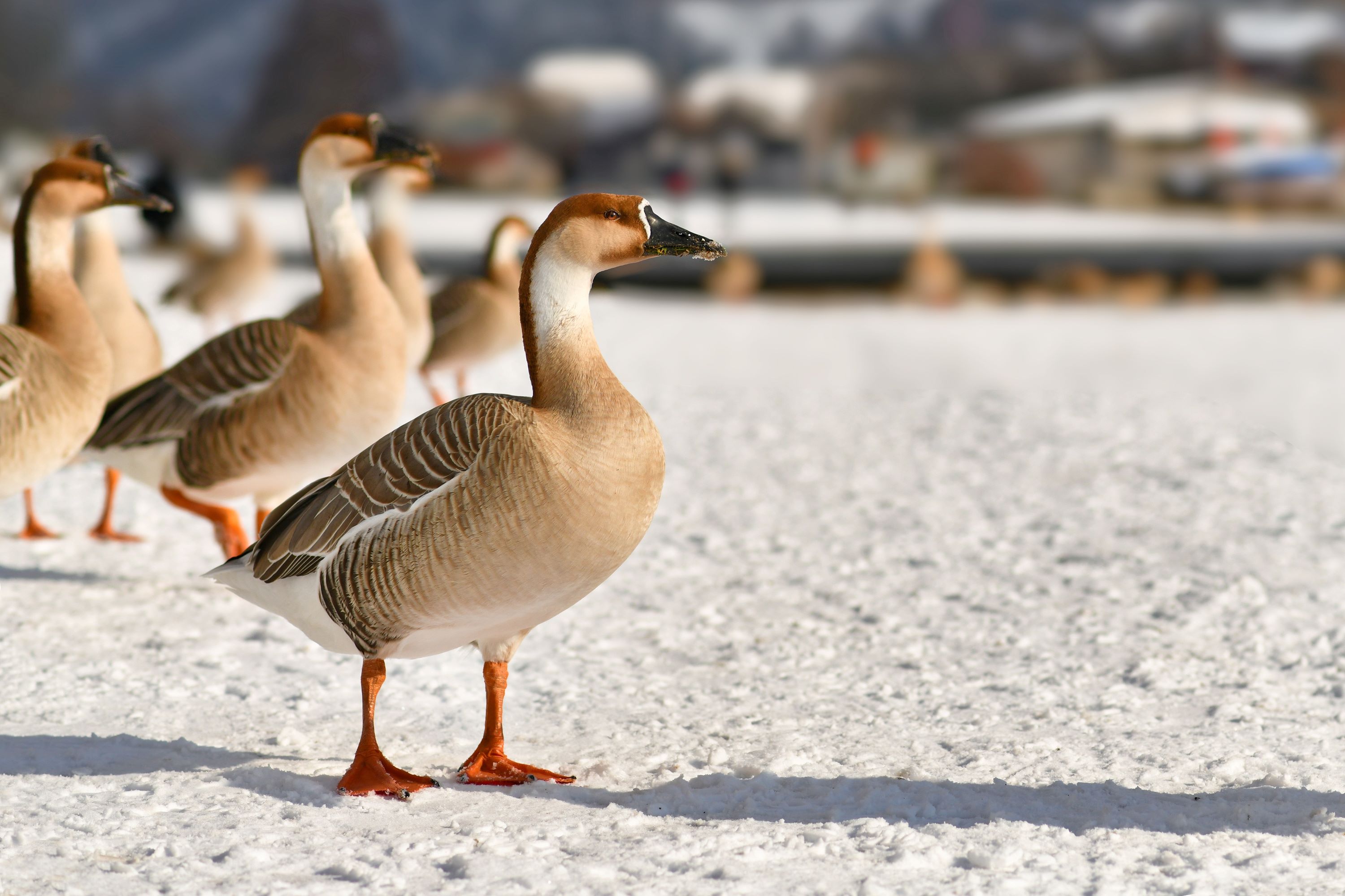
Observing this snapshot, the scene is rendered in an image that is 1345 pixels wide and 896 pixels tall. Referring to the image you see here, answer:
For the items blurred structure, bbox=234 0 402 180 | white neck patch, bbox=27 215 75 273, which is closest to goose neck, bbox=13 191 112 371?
white neck patch, bbox=27 215 75 273

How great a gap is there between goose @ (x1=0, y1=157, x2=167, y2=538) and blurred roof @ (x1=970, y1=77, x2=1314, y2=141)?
2442 inches

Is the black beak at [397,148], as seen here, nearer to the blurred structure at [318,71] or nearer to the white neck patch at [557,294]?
the white neck patch at [557,294]

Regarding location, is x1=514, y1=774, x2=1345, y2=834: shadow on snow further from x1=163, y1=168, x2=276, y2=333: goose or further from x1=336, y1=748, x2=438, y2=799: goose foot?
x1=163, y1=168, x2=276, y2=333: goose

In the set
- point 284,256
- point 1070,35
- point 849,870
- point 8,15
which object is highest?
point 1070,35

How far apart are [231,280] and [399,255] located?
548 cm

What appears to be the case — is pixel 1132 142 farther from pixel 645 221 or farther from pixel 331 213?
pixel 645 221

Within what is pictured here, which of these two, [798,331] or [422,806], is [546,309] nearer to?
[422,806]

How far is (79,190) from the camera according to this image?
6406mm

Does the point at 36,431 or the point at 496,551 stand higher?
the point at 36,431

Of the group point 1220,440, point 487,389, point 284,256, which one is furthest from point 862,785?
point 284,256

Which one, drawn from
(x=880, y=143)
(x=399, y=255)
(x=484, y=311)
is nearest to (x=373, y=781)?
(x=399, y=255)

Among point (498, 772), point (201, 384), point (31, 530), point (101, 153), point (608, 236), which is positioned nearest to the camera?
point (608, 236)

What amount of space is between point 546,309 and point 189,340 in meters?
10.8

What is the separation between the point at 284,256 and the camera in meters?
29.5
